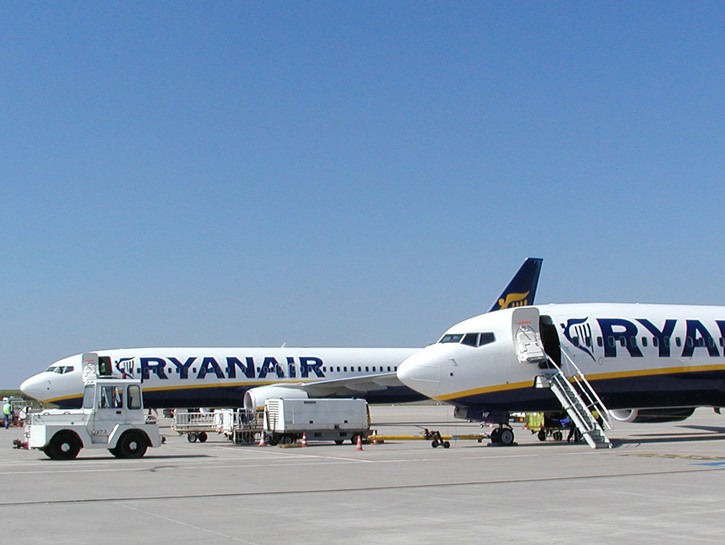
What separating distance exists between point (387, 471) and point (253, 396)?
1914 centimetres

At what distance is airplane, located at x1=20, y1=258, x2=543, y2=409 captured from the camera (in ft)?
145

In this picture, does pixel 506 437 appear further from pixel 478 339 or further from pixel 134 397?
pixel 134 397

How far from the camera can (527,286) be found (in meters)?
49.4

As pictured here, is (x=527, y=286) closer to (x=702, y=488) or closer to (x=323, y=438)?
(x=323, y=438)

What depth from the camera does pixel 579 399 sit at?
1101 inches

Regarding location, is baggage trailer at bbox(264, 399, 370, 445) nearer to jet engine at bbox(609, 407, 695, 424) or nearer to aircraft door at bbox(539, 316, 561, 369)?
aircraft door at bbox(539, 316, 561, 369)

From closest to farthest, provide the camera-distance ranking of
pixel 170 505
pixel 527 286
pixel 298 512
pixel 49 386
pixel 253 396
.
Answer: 1. pixel 298 512
2. pixel 170 505
3. pixel 253 396
4. pixel 49 386
5. pixel 527 286

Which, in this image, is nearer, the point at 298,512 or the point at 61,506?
the point at 298,512

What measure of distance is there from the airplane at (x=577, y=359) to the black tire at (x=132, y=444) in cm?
853

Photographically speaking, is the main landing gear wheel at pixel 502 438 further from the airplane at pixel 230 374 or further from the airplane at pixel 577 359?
the airplane at pixel 230 374

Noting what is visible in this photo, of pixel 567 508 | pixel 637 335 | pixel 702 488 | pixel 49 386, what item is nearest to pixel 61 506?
pixel 567 508

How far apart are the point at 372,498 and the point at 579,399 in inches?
574

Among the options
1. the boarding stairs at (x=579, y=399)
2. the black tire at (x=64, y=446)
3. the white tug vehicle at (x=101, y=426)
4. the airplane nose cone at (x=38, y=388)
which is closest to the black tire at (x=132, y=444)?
the white tug vehicle at (x=101, y=426)

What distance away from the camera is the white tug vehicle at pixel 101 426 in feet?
79.9
